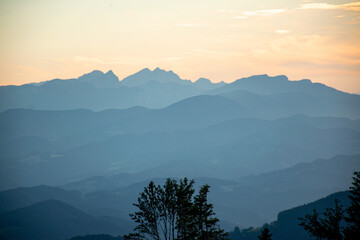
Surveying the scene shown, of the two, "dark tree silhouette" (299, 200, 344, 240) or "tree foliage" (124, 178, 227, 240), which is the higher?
"tree foliage" (124, 178, 227, 240)

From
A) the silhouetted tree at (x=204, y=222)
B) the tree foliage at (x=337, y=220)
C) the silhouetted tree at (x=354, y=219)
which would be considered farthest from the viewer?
the silhouetted tree at (x=204, y=222)

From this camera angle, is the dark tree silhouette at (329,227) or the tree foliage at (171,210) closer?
the dark tree silhouette at (329,227)

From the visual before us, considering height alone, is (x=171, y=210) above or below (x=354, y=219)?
above

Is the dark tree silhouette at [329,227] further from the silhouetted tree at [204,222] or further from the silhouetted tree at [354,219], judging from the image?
the silhouetted tree at [204,222]

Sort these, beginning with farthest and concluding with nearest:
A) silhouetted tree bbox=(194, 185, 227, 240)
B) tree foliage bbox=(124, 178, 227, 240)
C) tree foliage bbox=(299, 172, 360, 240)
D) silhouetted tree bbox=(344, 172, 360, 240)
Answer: silhouetted tree bbox=(194, 185, 227, 240)
tree foliage bbox=(124, 178, 227, 240)
tree foliage bbox=(299, 172, 360, 240)
silhouetted tree bbox=(344, 172, 360, 240)

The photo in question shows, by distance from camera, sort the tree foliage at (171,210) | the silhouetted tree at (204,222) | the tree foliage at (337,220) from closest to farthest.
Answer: the tree foliage at (337,220), the tree foliage at (171,210), the silhouetted tree at (204,222)

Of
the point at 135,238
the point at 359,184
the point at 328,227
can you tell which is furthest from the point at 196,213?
the point at 359,184

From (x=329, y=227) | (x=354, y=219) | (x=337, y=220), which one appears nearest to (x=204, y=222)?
(x=329, y=227)

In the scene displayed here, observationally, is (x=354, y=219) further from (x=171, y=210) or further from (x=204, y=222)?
(x=171, y=210)

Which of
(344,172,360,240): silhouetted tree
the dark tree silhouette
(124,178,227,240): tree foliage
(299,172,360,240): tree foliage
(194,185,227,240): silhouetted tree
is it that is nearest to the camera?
(344,172,360,240): silhouetted tree

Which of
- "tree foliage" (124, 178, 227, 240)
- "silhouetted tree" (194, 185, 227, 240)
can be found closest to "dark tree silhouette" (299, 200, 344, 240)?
"silhouetted tree" (194, 185, 227, 240)

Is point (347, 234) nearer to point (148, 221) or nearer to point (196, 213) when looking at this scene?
point (196, 213)

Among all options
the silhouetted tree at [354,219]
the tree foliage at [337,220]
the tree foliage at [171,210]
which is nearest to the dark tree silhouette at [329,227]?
the tree foliage at [337,220]

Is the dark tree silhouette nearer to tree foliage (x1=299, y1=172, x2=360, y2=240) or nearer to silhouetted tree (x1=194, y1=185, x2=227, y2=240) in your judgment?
tree foliage (x1=299, y1=172, x2=360, y2=240)
